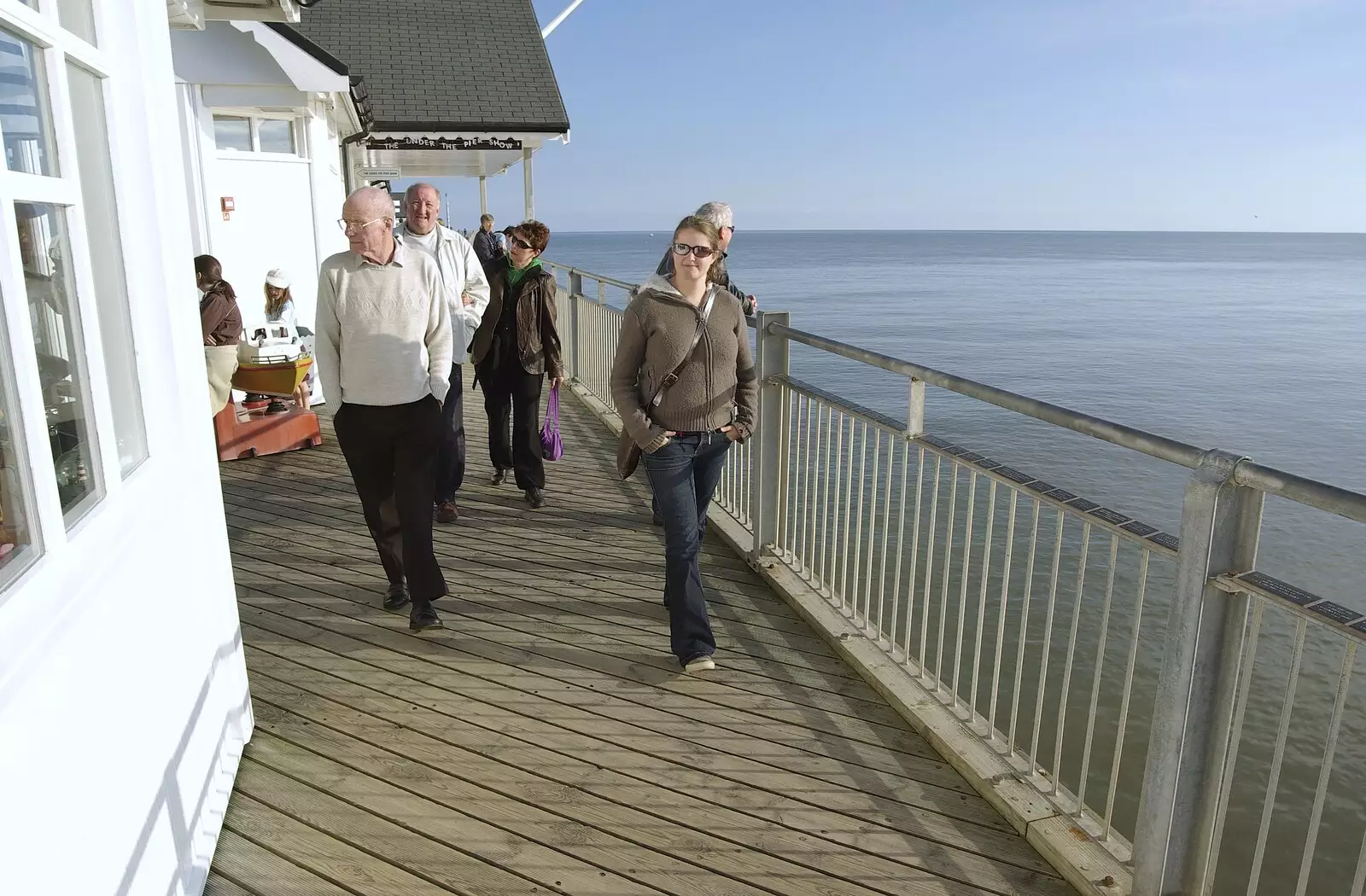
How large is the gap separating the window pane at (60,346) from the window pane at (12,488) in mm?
154

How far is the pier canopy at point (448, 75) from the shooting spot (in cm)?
1397

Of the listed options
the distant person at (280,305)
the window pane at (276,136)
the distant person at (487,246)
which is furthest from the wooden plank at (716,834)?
the window pane at (276,136)

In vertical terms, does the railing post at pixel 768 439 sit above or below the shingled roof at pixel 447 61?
below

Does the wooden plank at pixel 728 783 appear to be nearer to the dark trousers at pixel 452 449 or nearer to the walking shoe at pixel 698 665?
the walking shoe at pixel 698 665

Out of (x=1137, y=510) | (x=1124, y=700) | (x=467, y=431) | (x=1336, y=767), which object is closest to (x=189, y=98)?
(x=467, y=431)

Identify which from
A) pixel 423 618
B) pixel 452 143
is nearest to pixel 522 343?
pixel 423 618

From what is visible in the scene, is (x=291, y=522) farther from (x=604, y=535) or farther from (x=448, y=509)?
(x=604, y=535)

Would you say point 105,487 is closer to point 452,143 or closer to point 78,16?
point 78,16

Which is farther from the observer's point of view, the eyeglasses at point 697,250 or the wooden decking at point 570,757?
the eyeglasses at point 697,250

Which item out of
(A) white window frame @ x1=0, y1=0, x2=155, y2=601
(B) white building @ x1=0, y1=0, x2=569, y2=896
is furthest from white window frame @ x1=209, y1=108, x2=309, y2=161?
(A) white window frame @ x1=0, y1=0, x2=155, y2=601

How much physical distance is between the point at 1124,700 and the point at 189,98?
803 centimetres

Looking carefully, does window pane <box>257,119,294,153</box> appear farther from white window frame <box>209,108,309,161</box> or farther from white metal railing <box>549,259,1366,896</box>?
white metal railing <box>549,259,1366,896</box>

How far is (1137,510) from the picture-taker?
1212 cm

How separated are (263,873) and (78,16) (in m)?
2.24
